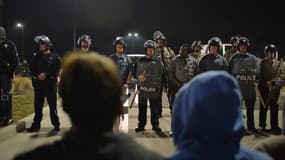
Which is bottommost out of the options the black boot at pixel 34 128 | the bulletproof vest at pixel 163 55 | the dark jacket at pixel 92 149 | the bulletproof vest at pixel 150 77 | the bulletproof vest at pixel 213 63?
the black boot at pixel 34 128

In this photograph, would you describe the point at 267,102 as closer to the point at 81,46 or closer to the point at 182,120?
the point at 81,46

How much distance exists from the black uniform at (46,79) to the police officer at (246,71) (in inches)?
154

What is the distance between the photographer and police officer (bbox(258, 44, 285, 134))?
11.1 m

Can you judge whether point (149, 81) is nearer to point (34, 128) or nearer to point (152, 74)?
point (152, 74)

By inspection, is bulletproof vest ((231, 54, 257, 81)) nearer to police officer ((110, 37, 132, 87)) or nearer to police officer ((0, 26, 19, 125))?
police officer ((110, 37, 132, 87))

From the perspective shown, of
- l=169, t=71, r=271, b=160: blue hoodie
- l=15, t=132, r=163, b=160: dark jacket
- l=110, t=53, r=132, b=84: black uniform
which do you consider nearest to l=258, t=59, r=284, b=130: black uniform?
l=110, t=53, r=132, b=84: black uniform

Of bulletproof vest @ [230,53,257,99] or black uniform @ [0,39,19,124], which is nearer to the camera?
black uniform @ [0,39,19,124]

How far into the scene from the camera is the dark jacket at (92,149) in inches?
89.7

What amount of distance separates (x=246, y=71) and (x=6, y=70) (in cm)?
530

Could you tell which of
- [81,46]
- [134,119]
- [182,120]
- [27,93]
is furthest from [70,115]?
[27,93]

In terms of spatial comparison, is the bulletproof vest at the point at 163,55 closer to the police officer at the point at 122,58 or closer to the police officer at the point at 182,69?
the police officer at the point at 182,69

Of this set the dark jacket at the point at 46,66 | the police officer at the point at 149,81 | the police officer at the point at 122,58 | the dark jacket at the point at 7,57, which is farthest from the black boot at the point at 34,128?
the police officer at the point at 122,58

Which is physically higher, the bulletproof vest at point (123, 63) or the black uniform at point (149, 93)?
the bulletproof vest at point (123, 63)

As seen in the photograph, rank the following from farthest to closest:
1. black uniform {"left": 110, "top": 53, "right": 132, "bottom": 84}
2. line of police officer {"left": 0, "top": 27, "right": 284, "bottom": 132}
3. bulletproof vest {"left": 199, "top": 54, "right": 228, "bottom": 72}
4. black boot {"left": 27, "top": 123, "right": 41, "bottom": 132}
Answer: black boot {"left": 27, "top": 123, "right": 41, "bottom": 132} < line of police officer {"left": 0, "top": 27, "right": 284, "bottom": 132} < bulletproof vest {"left": 199, "top": 54, "right": 228, "bottom": 72} < black uniform {"left": 110, "top": 53, "right": 132, "bottom": 84}
